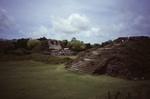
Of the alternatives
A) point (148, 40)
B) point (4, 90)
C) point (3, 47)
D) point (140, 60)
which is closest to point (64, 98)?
point (4, 90)

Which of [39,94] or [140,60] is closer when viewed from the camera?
[39,94]

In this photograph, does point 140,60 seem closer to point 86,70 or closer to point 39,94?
point 86,70

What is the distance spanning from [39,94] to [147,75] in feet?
25.0

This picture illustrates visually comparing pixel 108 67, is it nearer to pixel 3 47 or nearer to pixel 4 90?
pixel 4 90

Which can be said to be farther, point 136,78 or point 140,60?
point 140,60

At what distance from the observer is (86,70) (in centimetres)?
872

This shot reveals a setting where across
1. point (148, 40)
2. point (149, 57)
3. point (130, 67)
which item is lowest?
point (130, 67)

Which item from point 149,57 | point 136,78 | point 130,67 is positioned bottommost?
point 136,78

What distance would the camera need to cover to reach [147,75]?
678cm

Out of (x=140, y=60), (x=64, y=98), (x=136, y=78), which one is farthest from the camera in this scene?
(x=140, y=60)

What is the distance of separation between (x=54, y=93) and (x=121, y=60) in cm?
650

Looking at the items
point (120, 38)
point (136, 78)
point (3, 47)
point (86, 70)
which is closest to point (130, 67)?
point (136, 78)

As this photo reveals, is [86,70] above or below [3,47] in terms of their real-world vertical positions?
below

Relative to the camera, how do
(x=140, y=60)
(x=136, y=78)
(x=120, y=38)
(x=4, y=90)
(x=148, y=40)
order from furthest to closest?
1. (x=120, y=38)
2. (x=148, y=40)
3. (x=140, y=60)
4. (x=136, y=78)
5. (x=4, y=90)
